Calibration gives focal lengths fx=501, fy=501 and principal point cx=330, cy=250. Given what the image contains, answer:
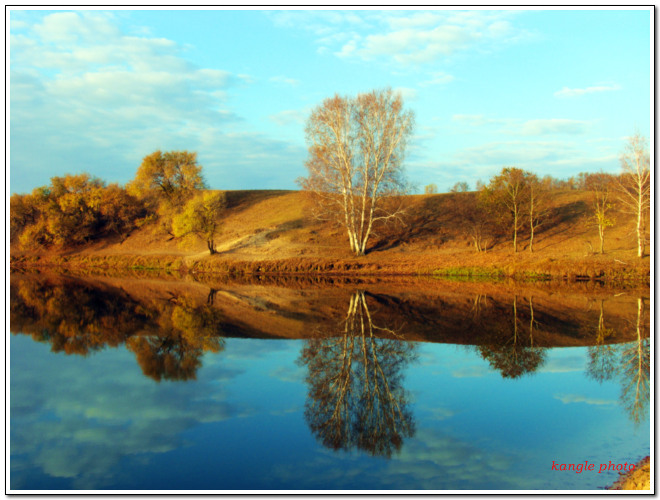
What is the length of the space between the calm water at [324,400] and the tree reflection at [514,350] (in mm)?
59

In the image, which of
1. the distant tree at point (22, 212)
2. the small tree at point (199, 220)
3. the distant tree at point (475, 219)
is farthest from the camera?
the distant tree at point (22, 212)

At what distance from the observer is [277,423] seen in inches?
320

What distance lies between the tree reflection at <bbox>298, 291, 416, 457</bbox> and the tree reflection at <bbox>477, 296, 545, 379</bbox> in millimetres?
2068

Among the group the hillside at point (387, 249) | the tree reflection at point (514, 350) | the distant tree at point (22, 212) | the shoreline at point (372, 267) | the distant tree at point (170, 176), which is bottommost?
the tree reflection at point (514, 350)

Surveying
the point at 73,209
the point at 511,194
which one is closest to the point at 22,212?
the point at 73,209

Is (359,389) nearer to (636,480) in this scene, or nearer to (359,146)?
(636,480)

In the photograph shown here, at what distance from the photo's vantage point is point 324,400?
9148 mm

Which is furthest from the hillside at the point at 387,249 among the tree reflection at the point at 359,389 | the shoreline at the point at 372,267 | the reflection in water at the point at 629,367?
the tree reflection at the point at 359,389

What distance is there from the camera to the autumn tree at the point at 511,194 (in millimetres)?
40688

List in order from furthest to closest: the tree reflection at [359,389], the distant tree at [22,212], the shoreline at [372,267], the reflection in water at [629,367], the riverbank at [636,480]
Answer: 1. the distant tree at [22,212]
2. the shoreline at [372,267]
3. the reflection in water at [629,367]
4. the tree reflection at [359,389]
5. the riverbank at [636,480]

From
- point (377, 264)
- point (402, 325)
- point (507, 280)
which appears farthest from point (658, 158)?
point (377, 264)

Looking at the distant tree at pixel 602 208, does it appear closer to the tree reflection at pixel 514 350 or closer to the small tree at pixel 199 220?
the tree reflection at pixel 514 350

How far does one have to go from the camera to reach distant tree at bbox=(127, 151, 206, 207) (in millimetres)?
52656

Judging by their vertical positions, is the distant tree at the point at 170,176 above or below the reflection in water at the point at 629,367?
above
